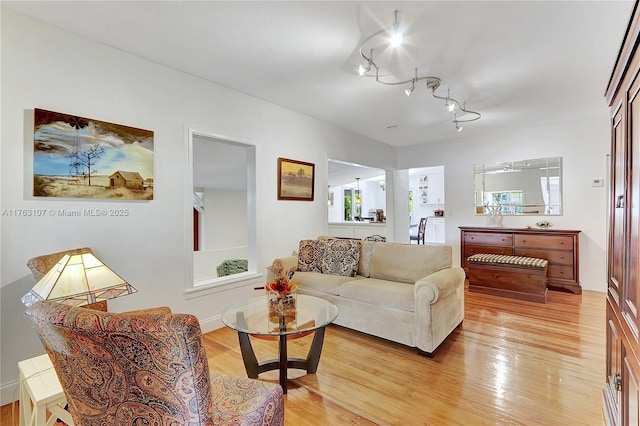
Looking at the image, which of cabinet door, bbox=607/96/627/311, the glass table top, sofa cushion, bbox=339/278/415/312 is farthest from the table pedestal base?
cabinet door, bbox=607/96/627/311

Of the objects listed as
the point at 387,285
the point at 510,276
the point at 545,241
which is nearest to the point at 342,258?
the point at 387,285

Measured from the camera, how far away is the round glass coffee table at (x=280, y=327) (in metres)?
1.99

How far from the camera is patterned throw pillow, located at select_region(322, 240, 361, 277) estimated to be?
11.4 ft

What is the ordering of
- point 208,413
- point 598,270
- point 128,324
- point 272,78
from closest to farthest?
1. point 128,324
2. point 208,413
3. point 272,78
4. point 598,270

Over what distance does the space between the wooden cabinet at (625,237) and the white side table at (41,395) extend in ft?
7.48

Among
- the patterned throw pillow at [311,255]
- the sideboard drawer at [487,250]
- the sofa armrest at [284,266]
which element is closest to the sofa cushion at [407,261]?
the patterned throw pillow at [311,255]

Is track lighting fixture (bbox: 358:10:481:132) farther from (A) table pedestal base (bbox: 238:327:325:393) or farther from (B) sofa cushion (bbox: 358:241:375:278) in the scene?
(A) table pedestal base (bbox: 238:327:325:393)

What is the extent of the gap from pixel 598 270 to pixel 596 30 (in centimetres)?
385

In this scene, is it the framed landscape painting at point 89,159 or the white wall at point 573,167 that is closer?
the framed landscape painting at point 89,159

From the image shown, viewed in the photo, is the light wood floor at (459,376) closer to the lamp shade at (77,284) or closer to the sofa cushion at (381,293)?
the sofa cushion at (381,293)

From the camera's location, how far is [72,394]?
967 mm

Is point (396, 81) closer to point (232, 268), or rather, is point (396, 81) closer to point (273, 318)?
point (273, 318)

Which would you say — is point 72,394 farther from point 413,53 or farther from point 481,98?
point 481,98

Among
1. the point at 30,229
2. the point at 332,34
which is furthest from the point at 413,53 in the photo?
the point at 30,229
